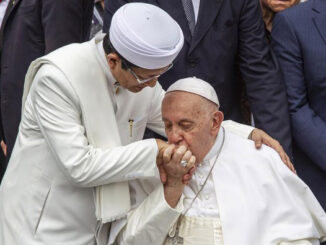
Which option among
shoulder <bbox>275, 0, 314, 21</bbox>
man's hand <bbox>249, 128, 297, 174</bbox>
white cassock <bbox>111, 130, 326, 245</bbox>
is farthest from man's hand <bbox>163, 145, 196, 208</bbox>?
shoulder <bbox>275, 0, 314, 21</bbox>

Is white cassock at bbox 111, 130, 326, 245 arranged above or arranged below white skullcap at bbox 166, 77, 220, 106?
below

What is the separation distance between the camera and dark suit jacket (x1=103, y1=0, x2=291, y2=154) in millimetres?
4680

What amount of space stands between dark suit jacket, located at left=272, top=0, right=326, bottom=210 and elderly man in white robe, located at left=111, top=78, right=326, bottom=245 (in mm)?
603

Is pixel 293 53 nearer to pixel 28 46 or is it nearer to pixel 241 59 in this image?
pixel 241 59

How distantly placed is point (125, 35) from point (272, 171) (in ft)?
3.95

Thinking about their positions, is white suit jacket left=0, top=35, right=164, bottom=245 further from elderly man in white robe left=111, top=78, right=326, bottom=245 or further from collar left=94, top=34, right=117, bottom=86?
elderly man in white robe left=111, top=78, right=326, bottom=245

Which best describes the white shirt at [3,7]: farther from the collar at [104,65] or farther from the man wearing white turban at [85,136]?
the collar at [104,65]

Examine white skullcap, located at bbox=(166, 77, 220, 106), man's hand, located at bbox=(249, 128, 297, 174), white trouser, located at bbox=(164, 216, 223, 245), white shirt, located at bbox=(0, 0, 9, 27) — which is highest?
white skullcap, located at bbox=(166, 77, 220, 106)

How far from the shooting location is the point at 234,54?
4.84 m

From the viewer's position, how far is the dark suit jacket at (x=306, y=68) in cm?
464

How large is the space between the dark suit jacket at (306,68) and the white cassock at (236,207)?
601 millimetres

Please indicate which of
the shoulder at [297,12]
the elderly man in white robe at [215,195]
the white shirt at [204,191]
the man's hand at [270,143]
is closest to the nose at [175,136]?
the elderly man in white robe at [215,195]

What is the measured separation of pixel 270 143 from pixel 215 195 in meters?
0.46

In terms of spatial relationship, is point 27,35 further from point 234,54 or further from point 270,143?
point 270,143
